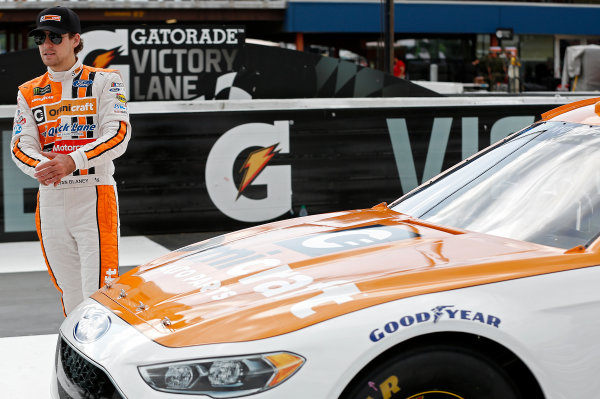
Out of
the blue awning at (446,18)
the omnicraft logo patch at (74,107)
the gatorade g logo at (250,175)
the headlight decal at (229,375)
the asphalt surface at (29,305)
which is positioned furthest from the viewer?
the blue awning at (446,18)

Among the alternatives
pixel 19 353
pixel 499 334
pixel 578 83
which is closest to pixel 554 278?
pixel 499 334

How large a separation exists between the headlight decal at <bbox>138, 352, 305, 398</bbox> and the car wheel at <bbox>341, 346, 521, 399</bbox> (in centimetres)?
21

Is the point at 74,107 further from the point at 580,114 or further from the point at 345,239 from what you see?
the point at 580,114

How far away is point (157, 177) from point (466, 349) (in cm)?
620

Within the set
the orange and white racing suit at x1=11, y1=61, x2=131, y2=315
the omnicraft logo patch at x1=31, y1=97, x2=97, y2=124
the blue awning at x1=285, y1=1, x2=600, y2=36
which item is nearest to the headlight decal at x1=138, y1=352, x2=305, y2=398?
the orange and white racing suit at x1=11, y1=61, x2=131, y2=315

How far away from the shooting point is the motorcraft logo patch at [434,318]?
250 cm

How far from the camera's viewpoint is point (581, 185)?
3.30 m

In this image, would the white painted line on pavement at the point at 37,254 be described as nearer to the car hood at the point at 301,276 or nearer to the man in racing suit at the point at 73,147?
the man in racing suit at the point at 73,147

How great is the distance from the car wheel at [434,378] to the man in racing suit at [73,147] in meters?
2.20

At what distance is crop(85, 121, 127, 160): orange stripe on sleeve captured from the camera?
4.22m

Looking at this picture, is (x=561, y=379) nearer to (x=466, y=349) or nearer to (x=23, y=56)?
(x=466, y=349)

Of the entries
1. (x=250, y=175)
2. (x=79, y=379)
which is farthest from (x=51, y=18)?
(x=250, y=175)

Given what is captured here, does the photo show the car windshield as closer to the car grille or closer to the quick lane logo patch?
the quick lane logo patch

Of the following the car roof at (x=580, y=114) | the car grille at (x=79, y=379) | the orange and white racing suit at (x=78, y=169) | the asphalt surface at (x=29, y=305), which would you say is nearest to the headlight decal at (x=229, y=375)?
the car grille at (x=79, y=379)
